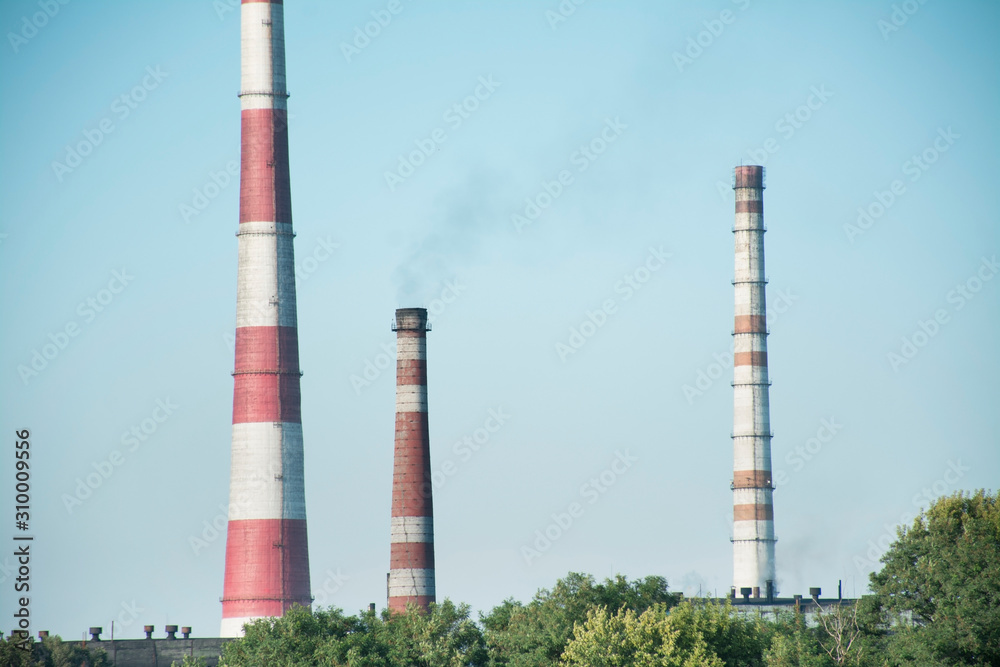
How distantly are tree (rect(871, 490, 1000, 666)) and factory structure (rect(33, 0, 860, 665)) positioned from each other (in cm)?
1835

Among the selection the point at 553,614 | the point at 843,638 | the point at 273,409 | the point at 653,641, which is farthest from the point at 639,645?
the point at 273,409

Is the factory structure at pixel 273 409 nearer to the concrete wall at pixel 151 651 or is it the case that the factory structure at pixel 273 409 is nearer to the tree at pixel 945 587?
the concrete wall at pixel 151 651

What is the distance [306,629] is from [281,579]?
10637mm

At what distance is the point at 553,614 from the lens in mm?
45969

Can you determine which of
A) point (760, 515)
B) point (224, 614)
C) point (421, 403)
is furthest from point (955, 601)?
point (760, 515)

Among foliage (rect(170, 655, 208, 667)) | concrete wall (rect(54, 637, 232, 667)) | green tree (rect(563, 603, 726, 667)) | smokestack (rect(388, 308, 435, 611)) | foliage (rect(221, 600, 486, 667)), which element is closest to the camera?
green tree (rect(563, 603, 726, 667))

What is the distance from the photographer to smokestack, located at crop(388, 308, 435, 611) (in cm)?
5931

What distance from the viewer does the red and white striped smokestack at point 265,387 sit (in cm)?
5775

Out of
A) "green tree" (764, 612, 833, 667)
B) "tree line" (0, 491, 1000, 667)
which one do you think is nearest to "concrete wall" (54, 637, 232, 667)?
"tree line" (0, 491, 1000, 667)

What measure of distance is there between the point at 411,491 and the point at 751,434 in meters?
22.0

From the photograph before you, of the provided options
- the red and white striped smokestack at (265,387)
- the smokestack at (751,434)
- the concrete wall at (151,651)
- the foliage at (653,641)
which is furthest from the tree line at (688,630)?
the smokestack at (751,434)

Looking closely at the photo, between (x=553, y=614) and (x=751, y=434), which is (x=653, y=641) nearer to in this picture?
(x=553, y=614)

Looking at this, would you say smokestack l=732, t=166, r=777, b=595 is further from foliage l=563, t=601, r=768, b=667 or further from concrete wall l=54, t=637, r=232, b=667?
foliage l=563, t=601, r=768, b=667

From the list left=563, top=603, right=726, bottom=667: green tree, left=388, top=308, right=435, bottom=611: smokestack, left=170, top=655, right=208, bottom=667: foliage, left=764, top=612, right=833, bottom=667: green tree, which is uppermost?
left=388, top=308, right=435, bottom=611: smokestack
